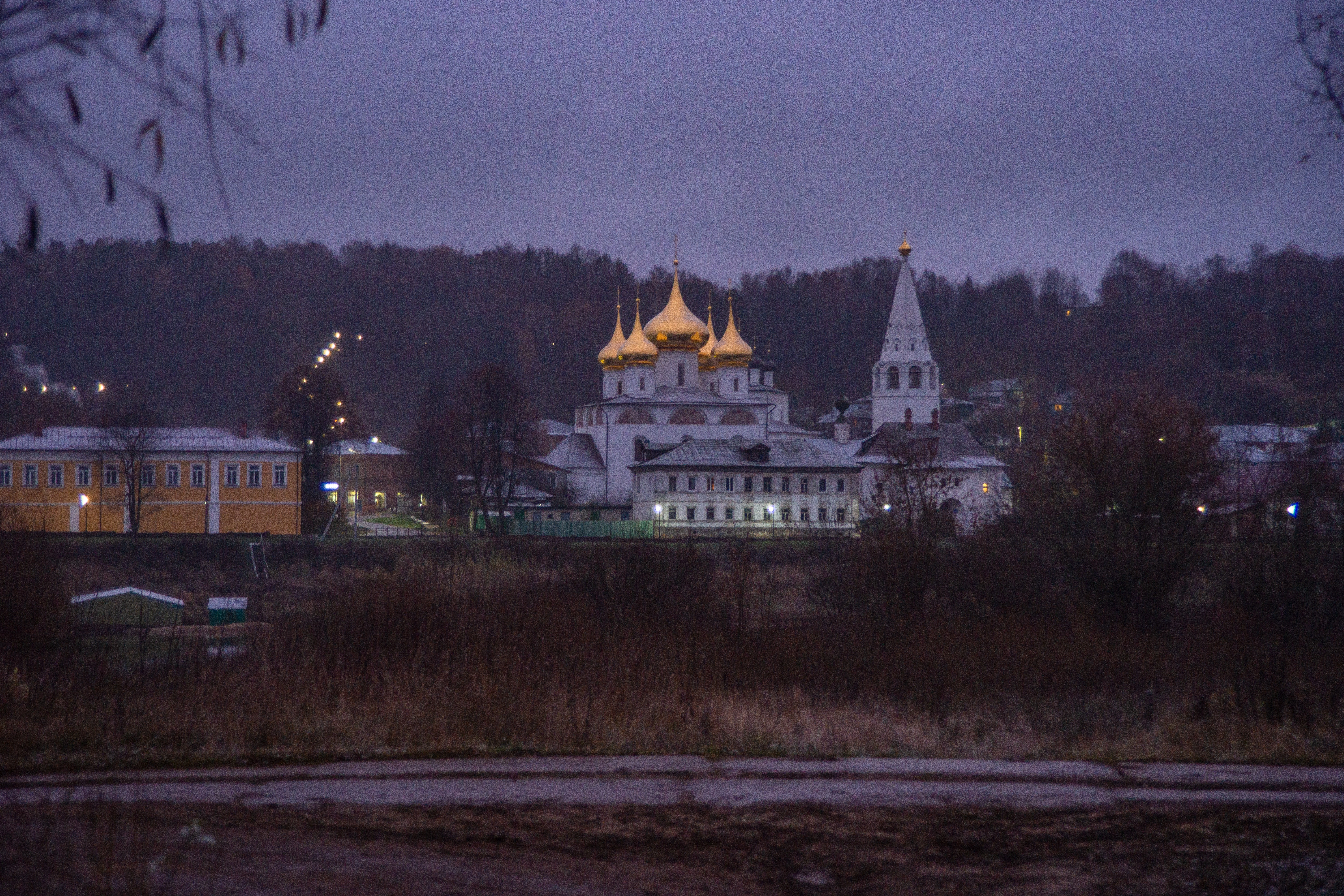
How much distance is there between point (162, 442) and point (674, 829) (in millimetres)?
44256

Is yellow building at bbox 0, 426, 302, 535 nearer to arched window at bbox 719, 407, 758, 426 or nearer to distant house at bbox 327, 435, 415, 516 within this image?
distant house at bbox 327, 435, 415, 516

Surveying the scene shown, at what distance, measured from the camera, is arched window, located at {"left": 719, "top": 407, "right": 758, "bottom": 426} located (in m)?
66.3

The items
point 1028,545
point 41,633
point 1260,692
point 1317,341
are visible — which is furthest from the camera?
point 1317,341

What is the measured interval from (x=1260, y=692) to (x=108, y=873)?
11198mm

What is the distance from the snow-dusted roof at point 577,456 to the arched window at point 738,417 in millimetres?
6852

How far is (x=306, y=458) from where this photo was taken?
194ft

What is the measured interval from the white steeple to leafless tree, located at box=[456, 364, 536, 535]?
772 inches

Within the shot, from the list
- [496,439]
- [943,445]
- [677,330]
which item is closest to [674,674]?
[496,439]

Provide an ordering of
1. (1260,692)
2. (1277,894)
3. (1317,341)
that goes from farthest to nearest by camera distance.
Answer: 1. (1317,341)
2. (1260,692)
3. (1277,894)

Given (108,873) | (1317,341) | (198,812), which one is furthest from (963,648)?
(1317,341)

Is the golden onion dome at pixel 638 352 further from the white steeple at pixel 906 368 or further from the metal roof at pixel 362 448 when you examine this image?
the metal roof at pixel 362 448

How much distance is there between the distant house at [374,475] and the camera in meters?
66.4

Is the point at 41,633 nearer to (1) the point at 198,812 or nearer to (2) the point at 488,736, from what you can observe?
(2) the point at 488,736

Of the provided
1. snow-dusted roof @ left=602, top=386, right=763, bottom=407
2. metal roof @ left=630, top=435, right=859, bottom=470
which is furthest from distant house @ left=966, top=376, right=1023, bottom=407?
metal roof @ left=630, top=435, right=859, bottom=470
